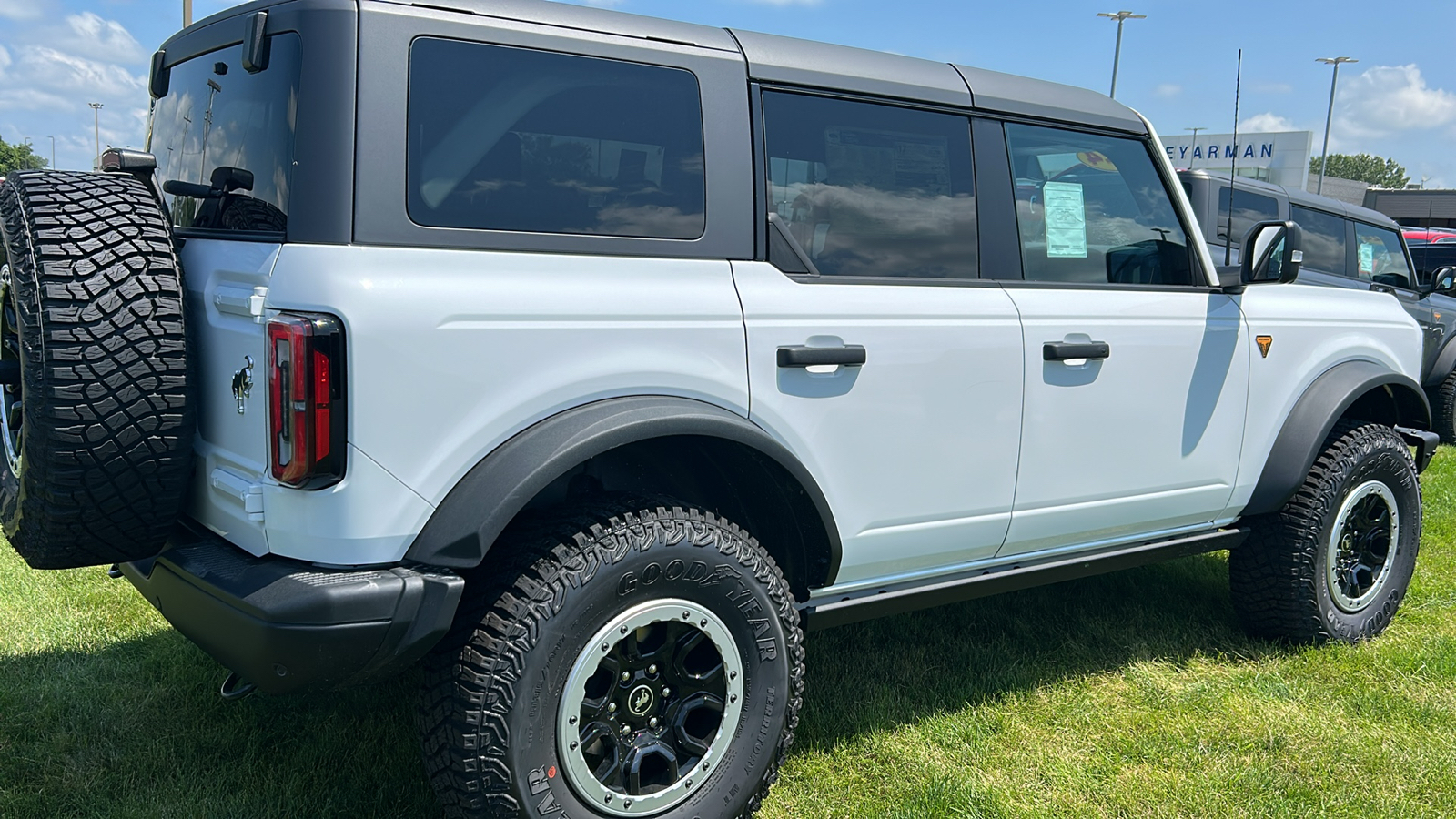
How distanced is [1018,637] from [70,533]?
3252mm

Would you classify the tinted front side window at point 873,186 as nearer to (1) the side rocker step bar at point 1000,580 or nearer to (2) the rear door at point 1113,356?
(2) the rear door at point 1113,356

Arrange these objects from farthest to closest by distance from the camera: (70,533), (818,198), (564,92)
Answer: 1. (818,198)
2. (564,92)
3. (70,533)

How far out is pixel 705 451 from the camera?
2811 mm

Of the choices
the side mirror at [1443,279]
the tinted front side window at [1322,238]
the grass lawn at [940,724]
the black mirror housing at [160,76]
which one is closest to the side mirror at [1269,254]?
the grass lawn at [940,724]

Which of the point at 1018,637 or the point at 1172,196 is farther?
the point at 1018,637

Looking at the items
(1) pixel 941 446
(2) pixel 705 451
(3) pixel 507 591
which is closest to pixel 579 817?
(3) pixel 507 591

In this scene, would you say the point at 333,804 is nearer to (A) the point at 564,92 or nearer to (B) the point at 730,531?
(B) the point at 730,531

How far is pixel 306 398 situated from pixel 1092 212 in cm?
256

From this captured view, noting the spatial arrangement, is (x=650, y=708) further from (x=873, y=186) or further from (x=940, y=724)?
(x=873, y=186)

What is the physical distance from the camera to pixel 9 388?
2762mm

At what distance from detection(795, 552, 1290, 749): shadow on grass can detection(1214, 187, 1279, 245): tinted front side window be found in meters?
4.12

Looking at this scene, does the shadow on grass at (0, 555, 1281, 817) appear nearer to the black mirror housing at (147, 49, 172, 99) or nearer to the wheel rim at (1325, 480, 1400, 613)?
the wheel rim at (1325, 480, 1400, 613)

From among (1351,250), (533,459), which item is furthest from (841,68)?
(1351,250)

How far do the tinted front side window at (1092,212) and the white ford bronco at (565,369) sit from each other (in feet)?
0.08
